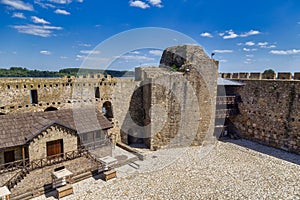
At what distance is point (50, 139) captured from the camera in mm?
10172

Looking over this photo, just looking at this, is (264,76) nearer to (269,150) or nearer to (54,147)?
(269,150)

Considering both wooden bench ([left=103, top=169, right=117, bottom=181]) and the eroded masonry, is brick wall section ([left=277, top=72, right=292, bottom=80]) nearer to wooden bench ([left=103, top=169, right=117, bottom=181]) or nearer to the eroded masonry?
the eroded masonry

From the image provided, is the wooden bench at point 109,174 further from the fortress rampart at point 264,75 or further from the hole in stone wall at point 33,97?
the fortress rampart at point 264,75

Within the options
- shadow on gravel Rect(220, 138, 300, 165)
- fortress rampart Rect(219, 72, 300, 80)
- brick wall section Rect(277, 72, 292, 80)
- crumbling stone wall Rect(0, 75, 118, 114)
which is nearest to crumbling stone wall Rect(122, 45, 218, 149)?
shadow on gravel Rect(220, 138, 300, 165)

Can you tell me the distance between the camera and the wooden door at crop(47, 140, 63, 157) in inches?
405

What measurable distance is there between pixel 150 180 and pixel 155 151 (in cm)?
380

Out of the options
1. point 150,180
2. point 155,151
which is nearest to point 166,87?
point 155,151

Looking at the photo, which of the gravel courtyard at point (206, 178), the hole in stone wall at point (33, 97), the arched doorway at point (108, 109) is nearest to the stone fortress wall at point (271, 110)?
the gravel courtyard at point (206, 178)

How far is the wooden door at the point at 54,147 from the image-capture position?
10.3 metres

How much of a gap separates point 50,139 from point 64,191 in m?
2.83

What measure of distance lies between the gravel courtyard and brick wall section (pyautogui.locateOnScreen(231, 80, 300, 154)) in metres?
1.30

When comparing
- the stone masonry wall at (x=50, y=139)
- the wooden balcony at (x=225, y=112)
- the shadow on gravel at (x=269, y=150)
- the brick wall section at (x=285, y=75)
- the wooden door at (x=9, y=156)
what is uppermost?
the brick wall section at (x=285, y=75)

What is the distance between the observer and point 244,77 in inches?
683

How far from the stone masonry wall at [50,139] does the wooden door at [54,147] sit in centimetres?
16
